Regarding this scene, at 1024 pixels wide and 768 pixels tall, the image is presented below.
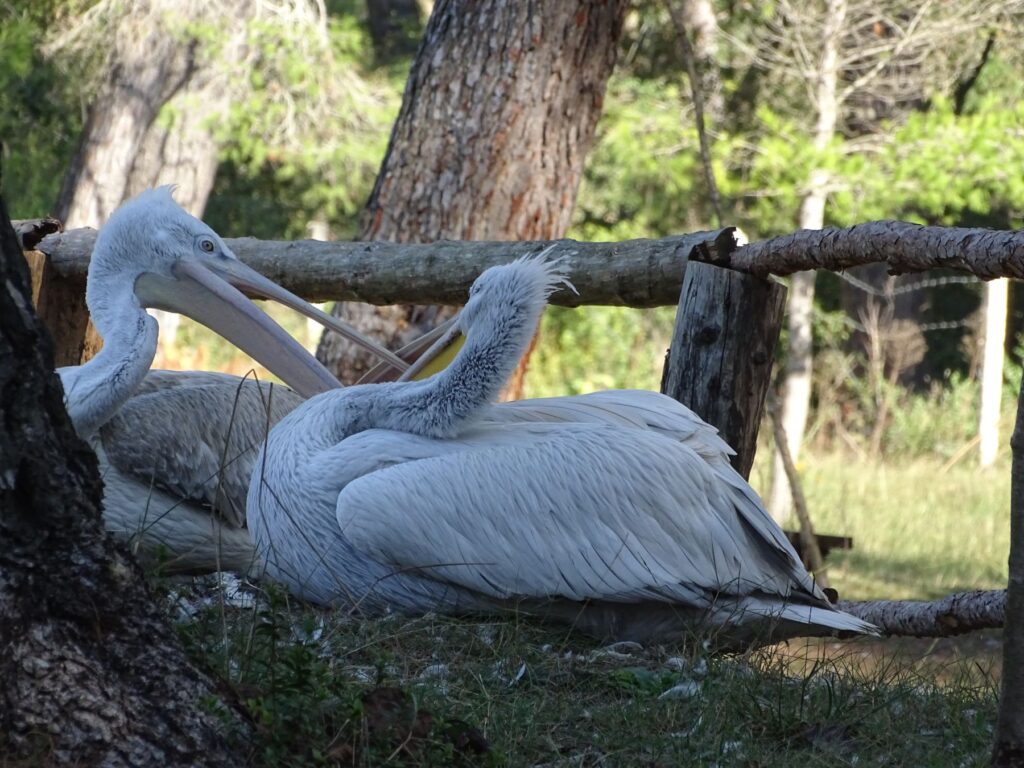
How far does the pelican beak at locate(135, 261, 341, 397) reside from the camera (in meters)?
4.01

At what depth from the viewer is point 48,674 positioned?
1.99 metres

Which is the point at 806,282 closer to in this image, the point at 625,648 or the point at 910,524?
the point at 910,524

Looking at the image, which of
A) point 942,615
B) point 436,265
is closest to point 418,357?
point 436,265

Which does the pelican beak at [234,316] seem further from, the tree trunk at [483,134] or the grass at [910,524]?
the grass at [910,524]

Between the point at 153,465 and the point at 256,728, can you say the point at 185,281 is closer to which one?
the point at 153,465

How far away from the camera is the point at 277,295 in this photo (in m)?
4.09

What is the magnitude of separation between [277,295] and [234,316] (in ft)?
0.47

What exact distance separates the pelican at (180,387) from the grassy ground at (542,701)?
61 centimetres

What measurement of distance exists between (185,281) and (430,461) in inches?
45.3

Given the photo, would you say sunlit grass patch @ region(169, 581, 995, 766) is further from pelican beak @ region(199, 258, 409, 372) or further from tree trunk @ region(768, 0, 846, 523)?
tree trunk @ region(768, 0, 846, 523)

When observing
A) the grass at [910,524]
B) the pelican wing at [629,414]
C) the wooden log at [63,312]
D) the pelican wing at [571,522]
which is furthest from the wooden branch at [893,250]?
the grass at [910,524]

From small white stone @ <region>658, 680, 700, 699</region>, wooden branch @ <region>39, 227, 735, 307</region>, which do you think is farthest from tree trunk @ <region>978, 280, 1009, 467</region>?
small white stone @ <region>658, 680, 700, 699</region>

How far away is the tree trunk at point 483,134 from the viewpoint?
5.88 meters

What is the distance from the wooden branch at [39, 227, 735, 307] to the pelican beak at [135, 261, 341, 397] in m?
0.54
